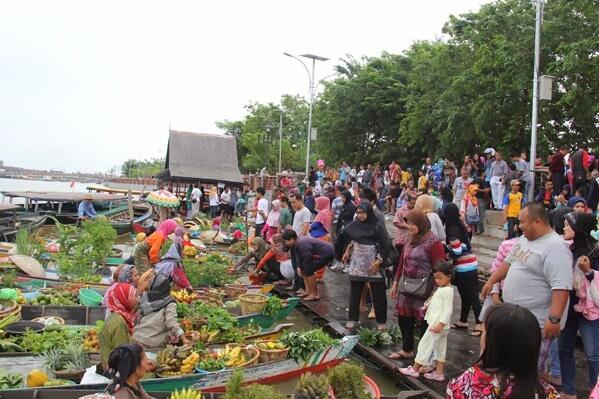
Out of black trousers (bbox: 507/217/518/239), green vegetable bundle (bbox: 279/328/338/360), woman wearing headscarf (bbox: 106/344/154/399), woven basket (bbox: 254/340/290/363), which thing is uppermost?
black trousers (bbox: 507/217/518/239)

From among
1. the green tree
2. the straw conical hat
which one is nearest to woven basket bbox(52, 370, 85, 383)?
the straw conical hat

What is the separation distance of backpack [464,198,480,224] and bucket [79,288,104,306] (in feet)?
29.2

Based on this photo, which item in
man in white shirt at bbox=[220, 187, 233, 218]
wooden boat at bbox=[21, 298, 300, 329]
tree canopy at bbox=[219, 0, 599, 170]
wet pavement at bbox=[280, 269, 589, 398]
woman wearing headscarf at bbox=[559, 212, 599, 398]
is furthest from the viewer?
man in white shirt at bbox=[220, 187, 233, 218]

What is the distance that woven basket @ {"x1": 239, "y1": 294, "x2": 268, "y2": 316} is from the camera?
8141 mm

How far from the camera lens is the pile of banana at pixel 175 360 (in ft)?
18.6

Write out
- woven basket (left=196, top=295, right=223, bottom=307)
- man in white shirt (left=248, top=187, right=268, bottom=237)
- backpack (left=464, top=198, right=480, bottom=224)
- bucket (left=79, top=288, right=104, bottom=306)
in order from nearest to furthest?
bucket (left=79, top=288, right=104, bottom=306) → woven basket (left=196, top=295, right=223, bottom=307) → backpack (left=464, top=198, right=480, bottom=224) → man in white shirt (left=248, top=187, right=268, bottom=237)

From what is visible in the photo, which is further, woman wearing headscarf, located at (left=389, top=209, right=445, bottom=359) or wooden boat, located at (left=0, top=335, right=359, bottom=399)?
woman wearing headscarf, located at (left=389, top=209, right=445, bottom=359)

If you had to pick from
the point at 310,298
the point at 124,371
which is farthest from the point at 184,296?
the point at 124,371

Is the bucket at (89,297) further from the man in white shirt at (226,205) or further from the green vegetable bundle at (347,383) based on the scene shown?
the man in white shirt at (226,205)

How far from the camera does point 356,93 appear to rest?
27.7 m

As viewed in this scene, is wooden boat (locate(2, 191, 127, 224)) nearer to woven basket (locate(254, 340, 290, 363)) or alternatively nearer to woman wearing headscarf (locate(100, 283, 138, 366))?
woven basket (locate(254, 340, 290, 363))

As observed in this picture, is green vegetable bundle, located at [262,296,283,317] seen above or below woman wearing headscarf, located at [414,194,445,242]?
below

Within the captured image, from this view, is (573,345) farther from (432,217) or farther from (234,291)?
(234,291)

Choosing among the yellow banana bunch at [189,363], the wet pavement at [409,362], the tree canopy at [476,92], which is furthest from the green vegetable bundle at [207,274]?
the tree canopy at [476,92]
